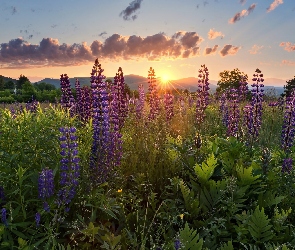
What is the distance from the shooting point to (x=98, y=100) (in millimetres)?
3908

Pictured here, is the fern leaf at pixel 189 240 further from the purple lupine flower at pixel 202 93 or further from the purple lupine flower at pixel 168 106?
the purple lupine flower at pixel 168 106

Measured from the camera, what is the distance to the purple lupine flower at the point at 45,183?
2.90 m

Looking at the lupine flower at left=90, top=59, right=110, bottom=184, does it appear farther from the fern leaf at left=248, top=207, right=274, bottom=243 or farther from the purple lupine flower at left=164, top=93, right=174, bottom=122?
the purple lupine flower at left=164, top=93, right=174, bottom=122

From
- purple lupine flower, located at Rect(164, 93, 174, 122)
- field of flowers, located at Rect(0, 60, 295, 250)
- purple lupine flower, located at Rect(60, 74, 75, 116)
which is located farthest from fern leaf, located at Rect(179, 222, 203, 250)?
purple lupine flower, located at Rect(164, 93, 174, 122)

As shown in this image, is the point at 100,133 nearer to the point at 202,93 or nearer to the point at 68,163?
the point at 68,163

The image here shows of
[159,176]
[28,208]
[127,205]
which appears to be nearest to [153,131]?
[159,176]

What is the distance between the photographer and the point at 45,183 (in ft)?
9.68

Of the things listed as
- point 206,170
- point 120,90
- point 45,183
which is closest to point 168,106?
point 120,90

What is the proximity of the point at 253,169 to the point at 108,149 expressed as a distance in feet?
5.68

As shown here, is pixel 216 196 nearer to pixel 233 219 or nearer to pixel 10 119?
pixel 233 219

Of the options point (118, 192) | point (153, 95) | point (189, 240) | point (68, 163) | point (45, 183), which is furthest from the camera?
point (153, 95)

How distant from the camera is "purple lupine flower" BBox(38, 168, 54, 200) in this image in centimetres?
290

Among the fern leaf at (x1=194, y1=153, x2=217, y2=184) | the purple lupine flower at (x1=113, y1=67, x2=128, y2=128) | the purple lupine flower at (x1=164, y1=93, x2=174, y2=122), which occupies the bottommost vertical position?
the fern leaf at (x1=194, y1=153, x2=217, y2=184)

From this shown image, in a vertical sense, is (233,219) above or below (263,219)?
below
